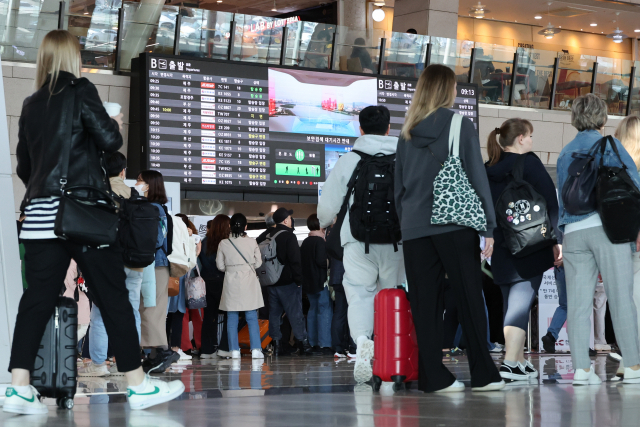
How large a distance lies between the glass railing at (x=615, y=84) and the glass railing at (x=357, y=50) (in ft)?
15.6

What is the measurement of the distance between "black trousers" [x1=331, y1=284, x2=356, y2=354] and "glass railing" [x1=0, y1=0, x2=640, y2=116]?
14.8 feet

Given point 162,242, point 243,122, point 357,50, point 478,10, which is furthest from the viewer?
point 478,10

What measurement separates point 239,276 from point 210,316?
67 centimetres

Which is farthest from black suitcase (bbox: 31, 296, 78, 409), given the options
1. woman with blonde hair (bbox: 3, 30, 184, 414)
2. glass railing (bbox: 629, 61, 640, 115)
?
glass railing (bbox: 629, 61, 640, 115)

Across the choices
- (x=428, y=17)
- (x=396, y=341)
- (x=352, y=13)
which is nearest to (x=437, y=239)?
(x=396, y=341)

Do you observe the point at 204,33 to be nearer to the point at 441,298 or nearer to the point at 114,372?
the point at 114,372

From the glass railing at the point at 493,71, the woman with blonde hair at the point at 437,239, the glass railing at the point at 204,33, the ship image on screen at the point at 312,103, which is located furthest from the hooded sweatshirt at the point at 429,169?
the glass railing at the point at 493,71

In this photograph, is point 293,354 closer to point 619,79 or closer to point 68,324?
point 68,324

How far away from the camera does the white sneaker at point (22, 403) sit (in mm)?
3613

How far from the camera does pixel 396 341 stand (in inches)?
189

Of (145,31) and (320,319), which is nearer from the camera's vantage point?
(320,319)

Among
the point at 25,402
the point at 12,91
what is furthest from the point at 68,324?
→ the point at 12,91

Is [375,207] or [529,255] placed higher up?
[375,207]

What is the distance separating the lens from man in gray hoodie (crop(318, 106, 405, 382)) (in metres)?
5.19
